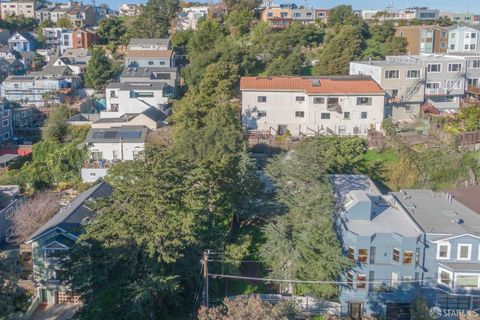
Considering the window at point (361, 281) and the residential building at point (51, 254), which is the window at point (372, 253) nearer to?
the window at point (361, 281)

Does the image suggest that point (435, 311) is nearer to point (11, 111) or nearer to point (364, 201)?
point (364, 201)

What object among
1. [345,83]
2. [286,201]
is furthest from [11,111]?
[286,201]

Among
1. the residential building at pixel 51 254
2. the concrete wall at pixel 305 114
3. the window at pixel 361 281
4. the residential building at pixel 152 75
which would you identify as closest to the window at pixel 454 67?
the concrete wall at pixel 305 114

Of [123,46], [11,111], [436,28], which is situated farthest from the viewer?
[123,46]

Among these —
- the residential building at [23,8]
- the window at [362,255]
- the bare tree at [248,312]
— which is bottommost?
the window at [362,255]

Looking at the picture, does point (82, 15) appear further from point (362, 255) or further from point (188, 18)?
point (362, 255)

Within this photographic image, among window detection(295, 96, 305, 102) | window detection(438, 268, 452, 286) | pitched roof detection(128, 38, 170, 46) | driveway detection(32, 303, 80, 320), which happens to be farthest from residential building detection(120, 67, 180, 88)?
window detection(438, 268, 452, 286)
